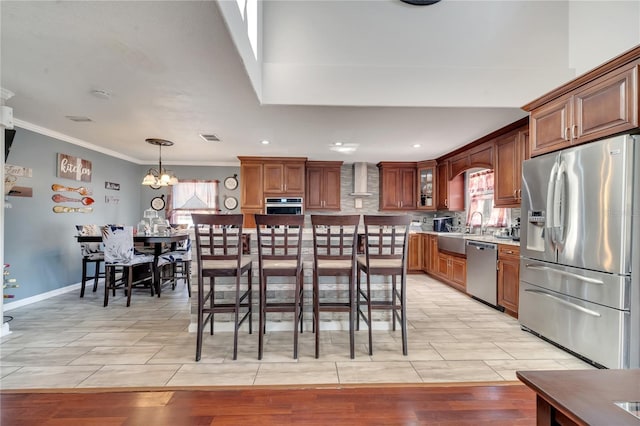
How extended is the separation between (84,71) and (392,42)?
2832mm

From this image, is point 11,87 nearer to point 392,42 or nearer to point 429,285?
point 392,42

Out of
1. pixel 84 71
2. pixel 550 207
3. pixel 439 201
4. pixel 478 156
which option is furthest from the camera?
pixel 439 201

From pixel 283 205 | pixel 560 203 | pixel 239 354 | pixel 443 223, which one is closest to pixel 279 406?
pixel 239 354

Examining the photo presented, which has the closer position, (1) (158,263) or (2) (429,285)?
(1) (158,263)

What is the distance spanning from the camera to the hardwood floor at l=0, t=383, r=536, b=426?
1.64 meters

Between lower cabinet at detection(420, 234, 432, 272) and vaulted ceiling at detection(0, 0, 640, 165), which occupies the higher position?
vaulted ceiling at detection(0, 0, 640, 165)

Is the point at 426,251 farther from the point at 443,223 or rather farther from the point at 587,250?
the point at 587,250

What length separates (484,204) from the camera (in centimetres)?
504

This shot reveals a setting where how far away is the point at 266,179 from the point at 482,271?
396cm

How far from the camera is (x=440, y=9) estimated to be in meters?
Answer: 3.07

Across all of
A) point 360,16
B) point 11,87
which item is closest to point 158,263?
point 11,87

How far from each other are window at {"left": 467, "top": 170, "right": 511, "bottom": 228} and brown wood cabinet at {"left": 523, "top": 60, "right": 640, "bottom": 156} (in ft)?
6.23

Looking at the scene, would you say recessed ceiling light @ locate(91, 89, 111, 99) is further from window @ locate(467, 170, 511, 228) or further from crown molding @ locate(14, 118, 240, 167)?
window @ locate(467, 170, 511, 228)

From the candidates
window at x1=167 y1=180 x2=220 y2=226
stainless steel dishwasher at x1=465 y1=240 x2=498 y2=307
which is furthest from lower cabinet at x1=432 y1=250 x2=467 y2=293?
window at x1=167 y1=180 x2=220 y2=226
